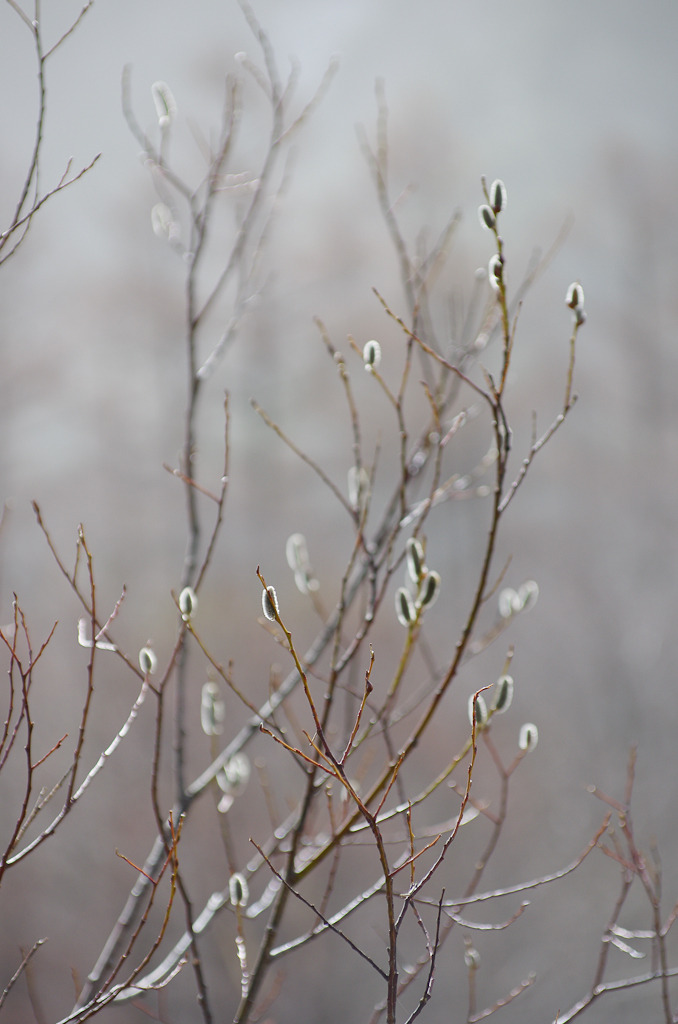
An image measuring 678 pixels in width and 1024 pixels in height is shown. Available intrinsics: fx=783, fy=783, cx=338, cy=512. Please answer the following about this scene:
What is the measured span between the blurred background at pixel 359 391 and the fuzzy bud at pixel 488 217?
2.64 metres

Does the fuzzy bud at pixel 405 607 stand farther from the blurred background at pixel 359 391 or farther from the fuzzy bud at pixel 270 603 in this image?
the blurred background at pixel 359 391

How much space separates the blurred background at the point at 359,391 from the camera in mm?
3123

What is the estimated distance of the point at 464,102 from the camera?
4.29 metres

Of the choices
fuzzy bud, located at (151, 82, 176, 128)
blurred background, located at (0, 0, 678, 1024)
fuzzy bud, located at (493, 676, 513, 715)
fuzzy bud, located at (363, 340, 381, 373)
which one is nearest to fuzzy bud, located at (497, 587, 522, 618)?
fuzzy bud, located at (493, 676, 513, 715)

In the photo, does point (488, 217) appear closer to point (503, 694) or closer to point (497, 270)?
point (497, 270)

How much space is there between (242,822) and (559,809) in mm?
1446

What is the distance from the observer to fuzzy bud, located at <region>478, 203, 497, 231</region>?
0.54 meters

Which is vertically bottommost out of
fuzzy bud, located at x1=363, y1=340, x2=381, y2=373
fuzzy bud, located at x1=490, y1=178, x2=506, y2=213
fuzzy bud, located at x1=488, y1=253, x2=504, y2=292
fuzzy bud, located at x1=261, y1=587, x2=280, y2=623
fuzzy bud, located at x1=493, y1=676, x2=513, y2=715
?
fuzzy bud, located at x1=261, y1=587, x2=280, y2=623

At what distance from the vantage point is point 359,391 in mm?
3936

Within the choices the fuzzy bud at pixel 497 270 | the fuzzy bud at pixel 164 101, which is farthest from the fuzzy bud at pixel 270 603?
the fuzzy bud at pixel 164 101

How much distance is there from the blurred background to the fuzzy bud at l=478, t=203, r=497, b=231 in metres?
2.64

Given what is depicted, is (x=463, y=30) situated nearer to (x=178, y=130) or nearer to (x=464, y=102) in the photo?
(x=464, y=102)

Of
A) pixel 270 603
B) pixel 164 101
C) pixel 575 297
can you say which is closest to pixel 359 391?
pixel 164 101

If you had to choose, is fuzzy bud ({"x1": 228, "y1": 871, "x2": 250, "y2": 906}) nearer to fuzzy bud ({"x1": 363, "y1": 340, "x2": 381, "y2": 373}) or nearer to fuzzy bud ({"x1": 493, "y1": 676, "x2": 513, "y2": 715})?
fuzzy bud ({"x1": 493, "y1": 676, "x2": 513, "y2": 715})
